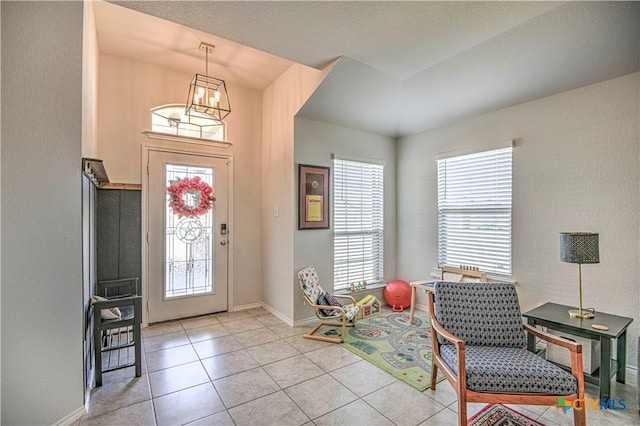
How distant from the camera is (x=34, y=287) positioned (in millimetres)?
1855

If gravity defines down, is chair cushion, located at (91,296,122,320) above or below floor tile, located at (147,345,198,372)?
above

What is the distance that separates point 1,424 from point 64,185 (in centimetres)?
145

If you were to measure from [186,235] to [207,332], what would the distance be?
50.7 inches

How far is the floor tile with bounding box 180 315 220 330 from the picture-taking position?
375cm

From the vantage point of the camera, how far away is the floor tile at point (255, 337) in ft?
10.6

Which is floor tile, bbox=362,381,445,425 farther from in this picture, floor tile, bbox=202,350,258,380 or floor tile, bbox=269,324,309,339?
floor tile, bbox=269,324,309,339

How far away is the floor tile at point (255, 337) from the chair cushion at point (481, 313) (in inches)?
74.9

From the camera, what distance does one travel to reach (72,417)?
197 cm

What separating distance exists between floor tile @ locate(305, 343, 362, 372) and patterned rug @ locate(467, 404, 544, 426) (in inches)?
43.1

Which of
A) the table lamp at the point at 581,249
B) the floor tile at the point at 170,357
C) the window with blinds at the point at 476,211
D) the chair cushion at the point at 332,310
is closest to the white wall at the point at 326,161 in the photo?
the chair cushion at the point at 332,310

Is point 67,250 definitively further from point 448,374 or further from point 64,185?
point 448,374

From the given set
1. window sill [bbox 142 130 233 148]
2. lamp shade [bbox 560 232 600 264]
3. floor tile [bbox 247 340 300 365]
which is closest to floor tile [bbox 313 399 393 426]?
floor tile [bbox 247 340 300 365]

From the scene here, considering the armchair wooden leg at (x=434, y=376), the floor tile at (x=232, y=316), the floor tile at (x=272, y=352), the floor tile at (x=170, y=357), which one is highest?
the armchair wooden leg at (x=434, y=376)

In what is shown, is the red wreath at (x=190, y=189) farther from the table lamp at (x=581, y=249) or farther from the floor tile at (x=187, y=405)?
the table lamp at (x=581, y=249)
